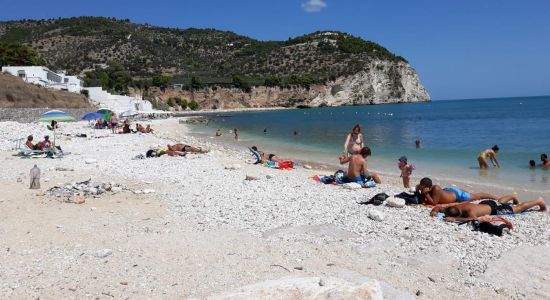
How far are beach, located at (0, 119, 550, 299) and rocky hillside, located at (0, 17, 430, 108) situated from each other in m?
106

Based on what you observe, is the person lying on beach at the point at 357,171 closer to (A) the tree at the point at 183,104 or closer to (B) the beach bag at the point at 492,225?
A: (B) the beach bag at the point at 492,225

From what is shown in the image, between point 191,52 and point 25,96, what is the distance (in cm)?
10350

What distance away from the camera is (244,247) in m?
6.66

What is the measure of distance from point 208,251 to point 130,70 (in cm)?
11900

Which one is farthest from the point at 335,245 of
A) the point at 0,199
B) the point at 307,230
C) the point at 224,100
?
the point at 224,100

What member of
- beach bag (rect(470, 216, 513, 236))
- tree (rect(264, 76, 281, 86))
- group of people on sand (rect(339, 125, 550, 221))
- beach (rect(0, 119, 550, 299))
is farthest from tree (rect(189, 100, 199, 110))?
beach bag (rect(470, 216, 513, 236))

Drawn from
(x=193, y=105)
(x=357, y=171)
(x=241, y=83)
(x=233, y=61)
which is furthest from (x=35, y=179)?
(x=233, y=61)

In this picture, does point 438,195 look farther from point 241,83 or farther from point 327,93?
point 327,93

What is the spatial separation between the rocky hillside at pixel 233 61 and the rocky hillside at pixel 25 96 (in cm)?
6458

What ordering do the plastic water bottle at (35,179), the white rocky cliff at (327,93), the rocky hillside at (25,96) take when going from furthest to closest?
the white rocky cliff at (327,93) → the rocky hillside at (25,96) → the plastic water bottle at (35,179)

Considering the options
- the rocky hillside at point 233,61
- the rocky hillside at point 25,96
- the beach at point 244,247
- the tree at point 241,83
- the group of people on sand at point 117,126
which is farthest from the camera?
the tree at point 241,83

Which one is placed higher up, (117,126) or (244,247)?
(117,126)

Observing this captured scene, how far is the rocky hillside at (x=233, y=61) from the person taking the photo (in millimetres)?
118750

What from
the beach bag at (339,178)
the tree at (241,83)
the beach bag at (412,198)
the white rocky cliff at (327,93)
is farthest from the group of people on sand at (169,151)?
the tree at (241,83)
